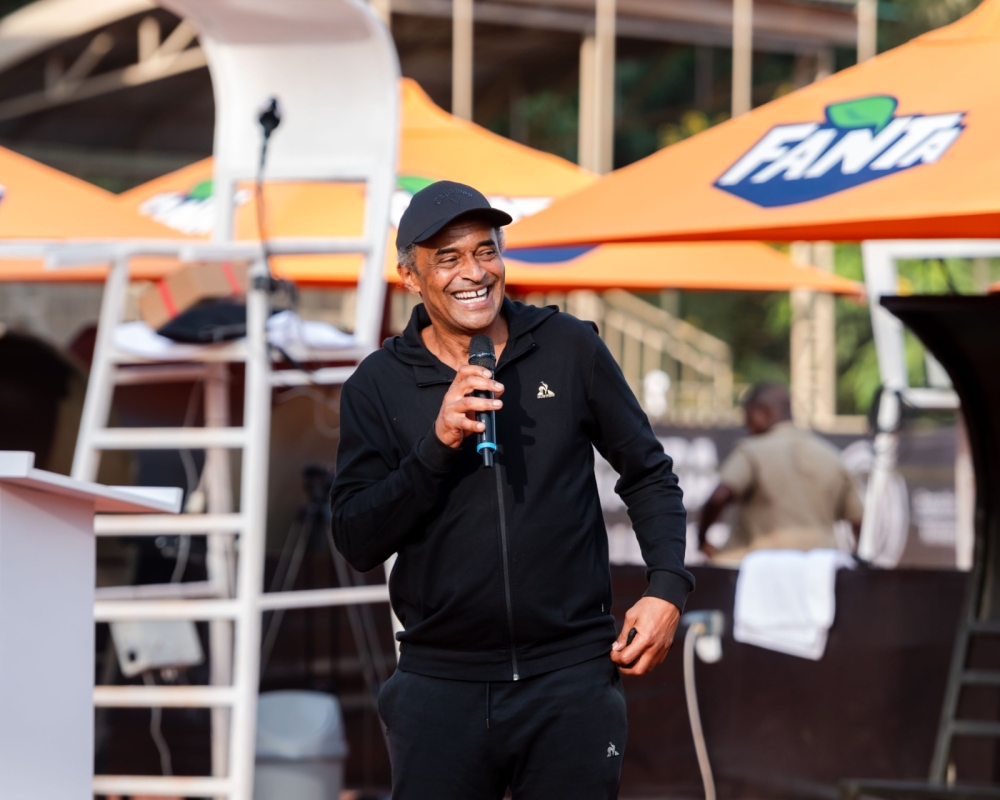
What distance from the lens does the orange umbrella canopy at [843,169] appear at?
4082 mm

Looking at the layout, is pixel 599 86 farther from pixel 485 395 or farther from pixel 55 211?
pixel 485 395

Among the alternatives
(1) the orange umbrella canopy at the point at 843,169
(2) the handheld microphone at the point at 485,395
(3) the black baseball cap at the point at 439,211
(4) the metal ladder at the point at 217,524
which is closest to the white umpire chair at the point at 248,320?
(4) the metal ladder at the point at 217,524

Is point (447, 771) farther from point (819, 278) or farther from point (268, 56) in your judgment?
point (819, 278)

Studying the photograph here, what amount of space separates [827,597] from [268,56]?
2910mm

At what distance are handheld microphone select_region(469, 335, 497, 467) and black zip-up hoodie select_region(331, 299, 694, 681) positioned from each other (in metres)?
0.08

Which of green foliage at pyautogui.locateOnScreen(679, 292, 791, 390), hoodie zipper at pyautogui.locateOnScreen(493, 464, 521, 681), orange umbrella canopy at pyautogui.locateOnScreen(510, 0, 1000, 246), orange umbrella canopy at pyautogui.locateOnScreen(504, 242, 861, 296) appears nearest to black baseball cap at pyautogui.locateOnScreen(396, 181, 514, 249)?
hoodie zipper at pyautogui.locateOnScreen(493, 464, 521, 681)

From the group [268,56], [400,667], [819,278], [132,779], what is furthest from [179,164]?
[400,667]

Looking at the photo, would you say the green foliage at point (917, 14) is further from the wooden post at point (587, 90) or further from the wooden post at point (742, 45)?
A: the wooden post at point (587, 90)

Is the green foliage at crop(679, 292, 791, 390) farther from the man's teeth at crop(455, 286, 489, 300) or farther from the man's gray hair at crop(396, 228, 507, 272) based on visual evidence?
the man's teeth at crop(455, 286, 489, 300)

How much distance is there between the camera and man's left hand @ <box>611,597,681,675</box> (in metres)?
2.64

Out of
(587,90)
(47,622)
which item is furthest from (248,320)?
(587,90)

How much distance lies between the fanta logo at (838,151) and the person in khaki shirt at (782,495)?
3.05m

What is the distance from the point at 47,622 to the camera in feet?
9.78

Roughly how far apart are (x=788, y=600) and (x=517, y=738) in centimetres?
324
